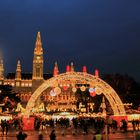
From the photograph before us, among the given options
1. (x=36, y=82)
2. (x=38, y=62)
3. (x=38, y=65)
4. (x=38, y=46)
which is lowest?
(x=36, y=82)

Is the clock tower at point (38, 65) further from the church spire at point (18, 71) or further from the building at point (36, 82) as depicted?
the church spire at point (18, 71)

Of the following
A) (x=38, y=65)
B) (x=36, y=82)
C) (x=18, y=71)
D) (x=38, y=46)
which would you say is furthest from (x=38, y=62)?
(x=18, y=71)

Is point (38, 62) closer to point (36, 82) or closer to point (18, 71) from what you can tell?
point (36, 82)

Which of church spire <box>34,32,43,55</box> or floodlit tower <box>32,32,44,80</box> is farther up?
church spire <box>34,32,43,55</box>

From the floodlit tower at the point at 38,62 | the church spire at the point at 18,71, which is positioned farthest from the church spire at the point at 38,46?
the church spire at the point at 18,71

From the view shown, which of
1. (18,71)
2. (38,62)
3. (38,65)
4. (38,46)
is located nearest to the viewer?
(38,46)

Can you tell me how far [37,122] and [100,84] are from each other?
8.75 metres

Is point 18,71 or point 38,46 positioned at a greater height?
point 38,46

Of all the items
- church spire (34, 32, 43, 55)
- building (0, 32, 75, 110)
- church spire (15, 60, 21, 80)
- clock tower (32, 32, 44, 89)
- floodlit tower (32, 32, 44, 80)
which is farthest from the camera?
church spire (15, 60, 21, 80)

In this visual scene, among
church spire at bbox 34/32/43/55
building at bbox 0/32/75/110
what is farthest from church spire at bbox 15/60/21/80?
church spire at bbox 34/32/43/55

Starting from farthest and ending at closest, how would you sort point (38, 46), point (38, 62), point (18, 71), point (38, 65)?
point (18, 71) → point (38, 65) → point (38, 62) → point (38, 46)

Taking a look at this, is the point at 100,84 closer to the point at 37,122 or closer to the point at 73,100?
the point at 37,122

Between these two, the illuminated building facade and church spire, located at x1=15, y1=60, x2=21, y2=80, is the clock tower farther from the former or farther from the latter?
church spire, located at x1=15, y1=60, x2=21, y2=80

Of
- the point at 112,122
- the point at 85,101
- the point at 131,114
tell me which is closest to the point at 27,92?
the point at 85,101
